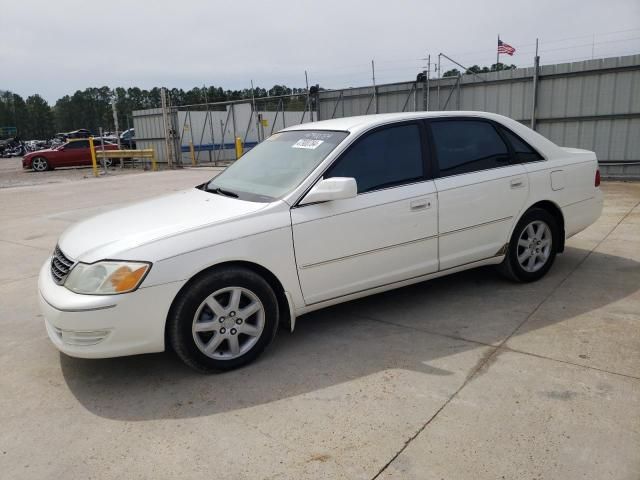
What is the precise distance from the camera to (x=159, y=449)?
102 inches

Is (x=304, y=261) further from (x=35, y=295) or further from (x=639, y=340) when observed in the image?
(x=35, y=295)

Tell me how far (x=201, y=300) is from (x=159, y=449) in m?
0.88

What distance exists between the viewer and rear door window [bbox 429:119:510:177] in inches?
164

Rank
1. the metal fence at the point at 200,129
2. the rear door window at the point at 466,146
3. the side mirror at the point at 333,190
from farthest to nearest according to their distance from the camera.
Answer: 1. the metal fence at the point at 200,129
2. the rear door window at the point at 466,146
3. the side mirror at the point at 333,190

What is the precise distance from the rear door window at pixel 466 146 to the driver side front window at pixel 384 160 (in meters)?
0.21

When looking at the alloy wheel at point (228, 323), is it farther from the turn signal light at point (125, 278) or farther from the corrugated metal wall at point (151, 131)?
the corrugated metal wall at point (151, 131)

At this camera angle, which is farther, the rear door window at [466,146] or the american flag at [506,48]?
the american flag at [506,48]

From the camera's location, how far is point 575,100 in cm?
1205

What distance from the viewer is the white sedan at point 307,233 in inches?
120

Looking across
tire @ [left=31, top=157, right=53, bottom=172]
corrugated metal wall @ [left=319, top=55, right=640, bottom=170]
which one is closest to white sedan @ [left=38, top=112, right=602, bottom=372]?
corrugated metal wall @ [left=319, top=55, right=640, bottom=170]

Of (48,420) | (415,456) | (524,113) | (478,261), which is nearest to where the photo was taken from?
Answer: (415,456)

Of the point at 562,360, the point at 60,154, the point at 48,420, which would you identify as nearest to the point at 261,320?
the point at 48,420

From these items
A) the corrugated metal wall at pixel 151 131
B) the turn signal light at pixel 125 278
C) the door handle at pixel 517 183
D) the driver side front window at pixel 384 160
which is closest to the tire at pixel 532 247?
the door handle at pixel 517 183

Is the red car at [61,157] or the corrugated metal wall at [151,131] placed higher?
the corrugated metal wall at [151,131]
